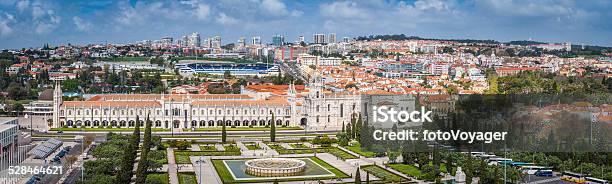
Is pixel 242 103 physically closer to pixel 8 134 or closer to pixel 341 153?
pixel 341 153

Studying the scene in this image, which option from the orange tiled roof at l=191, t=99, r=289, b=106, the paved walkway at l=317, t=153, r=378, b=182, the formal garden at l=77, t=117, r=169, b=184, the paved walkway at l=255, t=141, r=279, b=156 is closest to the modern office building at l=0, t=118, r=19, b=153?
the formal garden at l=77, t=117, r=169, b=184

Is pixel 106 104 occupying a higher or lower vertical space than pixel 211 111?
higher

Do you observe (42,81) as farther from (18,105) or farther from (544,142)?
(544,142)

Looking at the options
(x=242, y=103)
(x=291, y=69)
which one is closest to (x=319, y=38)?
(x=291, y=69)

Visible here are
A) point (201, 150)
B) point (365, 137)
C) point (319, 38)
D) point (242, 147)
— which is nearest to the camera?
point (365, 137)

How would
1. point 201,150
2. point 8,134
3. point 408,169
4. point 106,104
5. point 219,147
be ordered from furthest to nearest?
point 106,104, point 219,147, point 201,150, point 408,169, point 8,134

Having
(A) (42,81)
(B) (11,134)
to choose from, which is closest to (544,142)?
(B) (11,134)
